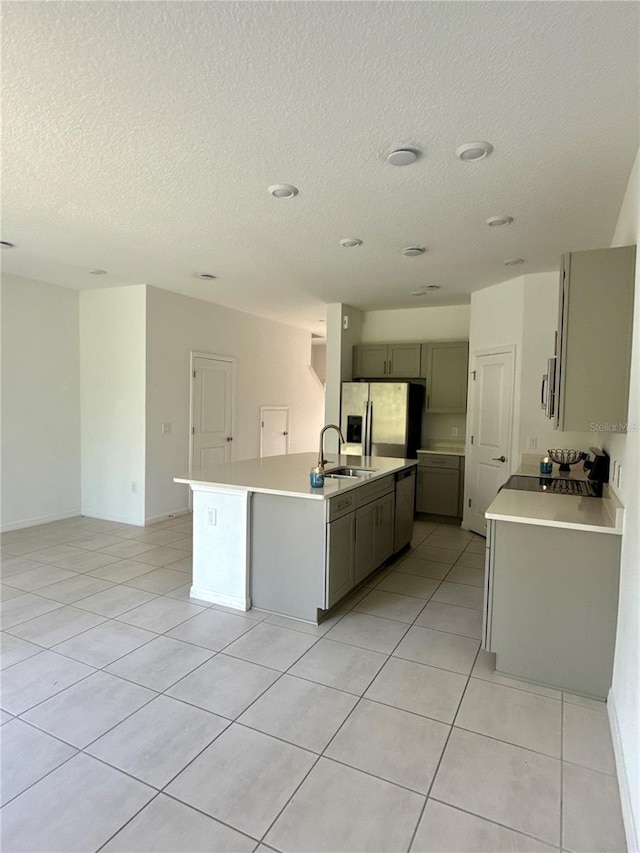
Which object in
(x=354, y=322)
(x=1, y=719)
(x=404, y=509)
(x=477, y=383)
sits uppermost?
(x=354, y=322)

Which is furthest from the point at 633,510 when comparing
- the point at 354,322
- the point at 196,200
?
the point at 354,322

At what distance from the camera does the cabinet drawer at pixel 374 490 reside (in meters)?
3.42

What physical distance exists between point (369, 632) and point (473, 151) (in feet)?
8.89

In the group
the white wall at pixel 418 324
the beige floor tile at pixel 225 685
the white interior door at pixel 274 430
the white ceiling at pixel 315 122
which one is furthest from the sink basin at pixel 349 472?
the white interior door at pixel 274 430

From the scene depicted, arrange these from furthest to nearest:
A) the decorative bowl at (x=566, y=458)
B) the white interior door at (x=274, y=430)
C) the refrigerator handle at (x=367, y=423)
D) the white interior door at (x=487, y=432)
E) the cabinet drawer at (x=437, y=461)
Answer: the white interior door at (x=274, y=430), the refrigerator handle at (x=367, y=423), the cabinet drawer at (x=437, y=461), the white interior door at (x=487, y=432), the decorative bowl at (x=566, y=458)

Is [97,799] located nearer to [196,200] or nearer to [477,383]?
[196,200]

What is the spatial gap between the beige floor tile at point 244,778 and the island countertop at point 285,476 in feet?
4.32

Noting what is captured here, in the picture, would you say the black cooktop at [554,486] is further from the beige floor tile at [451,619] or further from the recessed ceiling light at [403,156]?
the recessed ceiling light at [403,156]

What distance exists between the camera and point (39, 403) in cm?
515

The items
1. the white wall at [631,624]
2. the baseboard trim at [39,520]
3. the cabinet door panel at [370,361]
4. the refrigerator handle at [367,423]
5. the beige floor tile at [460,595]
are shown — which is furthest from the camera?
the cabinet door panel at [370,361]

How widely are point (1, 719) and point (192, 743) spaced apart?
888 mm

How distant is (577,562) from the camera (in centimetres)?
231

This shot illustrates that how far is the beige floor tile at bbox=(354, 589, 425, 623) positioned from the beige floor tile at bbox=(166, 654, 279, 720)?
0.97 m

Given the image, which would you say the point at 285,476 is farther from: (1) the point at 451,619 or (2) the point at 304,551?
(1) the point at 451,619
